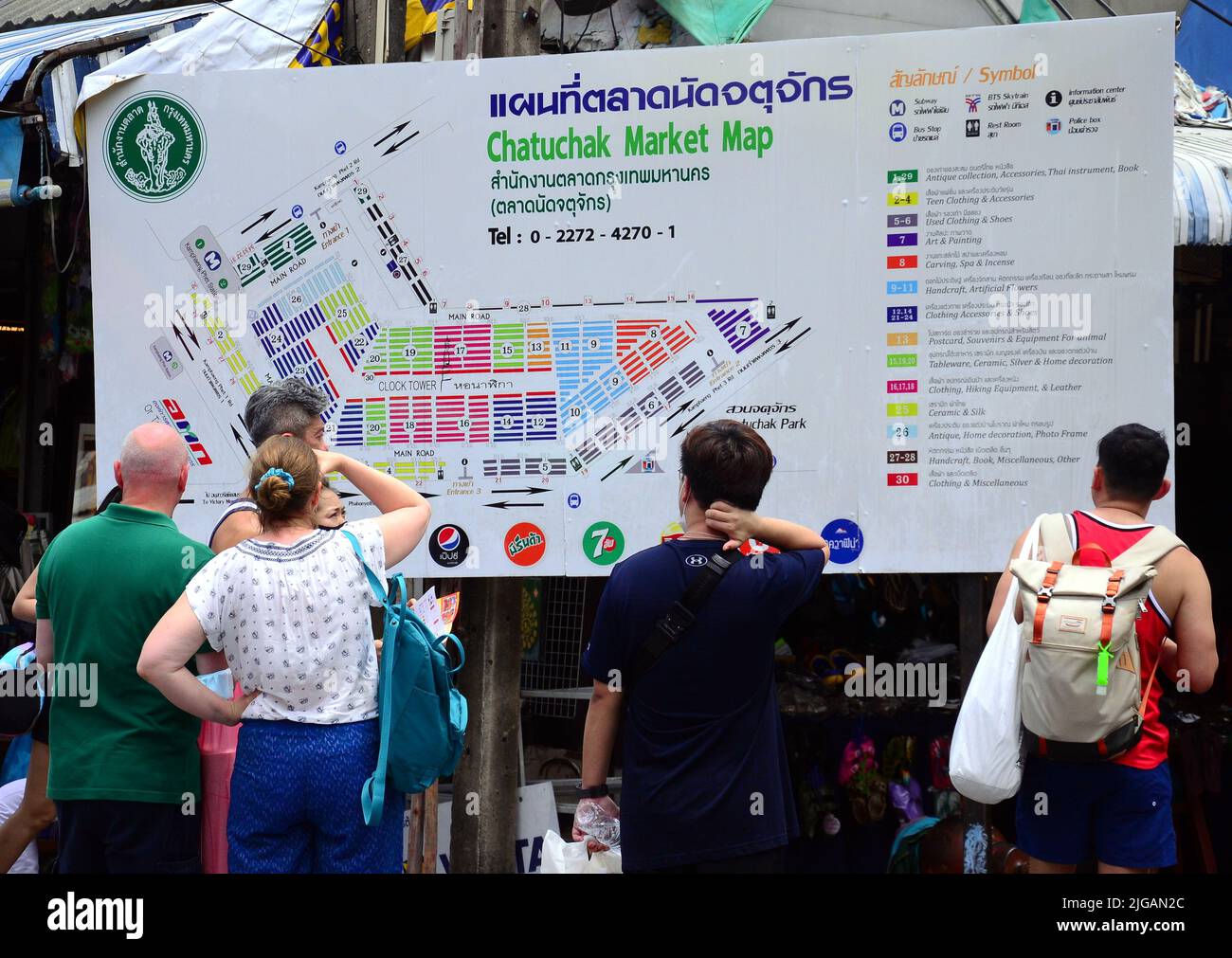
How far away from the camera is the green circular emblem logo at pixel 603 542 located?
546cm

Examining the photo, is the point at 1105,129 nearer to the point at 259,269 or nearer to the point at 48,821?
the point at 259,269

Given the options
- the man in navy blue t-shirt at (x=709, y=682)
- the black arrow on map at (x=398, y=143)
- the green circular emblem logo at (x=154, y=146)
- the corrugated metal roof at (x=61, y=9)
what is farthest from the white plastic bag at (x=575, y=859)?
the corrugated metal roof at (x=61, y=9)

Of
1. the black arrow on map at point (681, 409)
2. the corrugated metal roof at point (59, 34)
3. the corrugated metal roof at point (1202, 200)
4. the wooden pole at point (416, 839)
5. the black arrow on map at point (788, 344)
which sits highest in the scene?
the corrugated metal roof at point (59, 34)

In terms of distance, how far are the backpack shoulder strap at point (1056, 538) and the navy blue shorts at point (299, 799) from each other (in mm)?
2229

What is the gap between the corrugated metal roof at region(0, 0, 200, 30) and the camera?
7172mm

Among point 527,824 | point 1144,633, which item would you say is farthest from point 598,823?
point 527,824

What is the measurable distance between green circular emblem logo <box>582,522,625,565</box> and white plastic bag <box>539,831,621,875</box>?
1.51 m

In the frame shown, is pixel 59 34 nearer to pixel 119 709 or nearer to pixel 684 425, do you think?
pixel 684 425

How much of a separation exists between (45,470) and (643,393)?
4068mm

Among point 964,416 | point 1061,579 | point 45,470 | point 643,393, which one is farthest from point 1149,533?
point 45,470

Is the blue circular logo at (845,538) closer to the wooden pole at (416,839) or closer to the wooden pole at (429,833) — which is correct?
the wooden pole at (429,833)

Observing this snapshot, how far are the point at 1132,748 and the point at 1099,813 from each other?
0.87 feet

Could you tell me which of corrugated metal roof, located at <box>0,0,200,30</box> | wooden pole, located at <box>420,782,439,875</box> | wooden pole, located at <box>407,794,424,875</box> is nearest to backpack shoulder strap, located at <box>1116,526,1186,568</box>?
wooden pole, located at <box>420,782,439,875</box>

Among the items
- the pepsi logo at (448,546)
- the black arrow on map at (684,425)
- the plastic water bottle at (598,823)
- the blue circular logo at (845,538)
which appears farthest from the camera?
the pepsi logo at (448,546)
